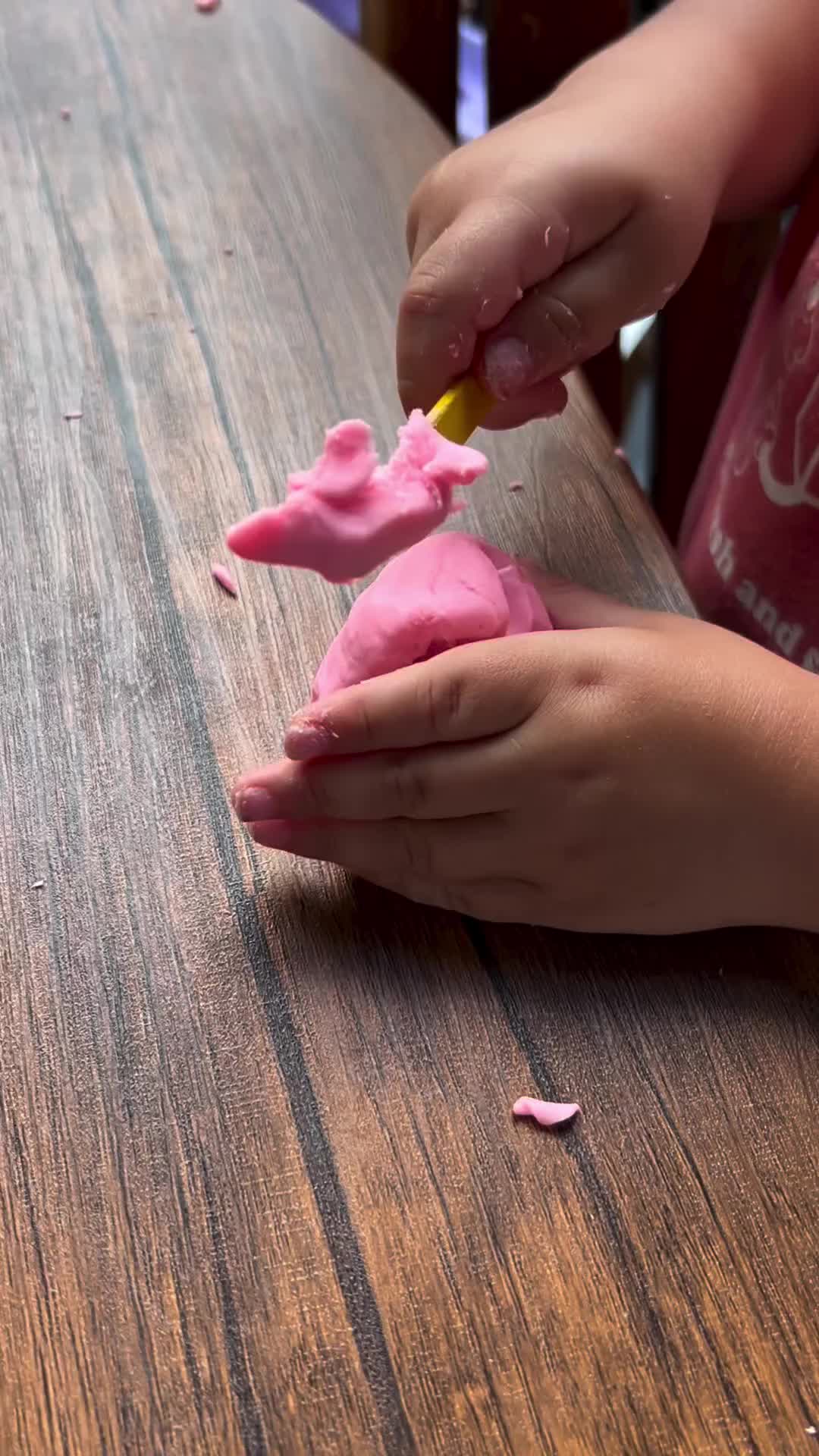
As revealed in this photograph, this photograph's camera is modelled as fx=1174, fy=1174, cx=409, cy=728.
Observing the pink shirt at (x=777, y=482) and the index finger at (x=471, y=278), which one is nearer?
the index finger at (x=471, y=278)

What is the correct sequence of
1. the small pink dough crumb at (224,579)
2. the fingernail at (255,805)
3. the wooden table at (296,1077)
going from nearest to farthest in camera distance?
the wooden table at (296,1077), the fingernail at (255,805), the small pink dough crumb at (224,579)

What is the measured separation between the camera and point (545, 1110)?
42 centimetres

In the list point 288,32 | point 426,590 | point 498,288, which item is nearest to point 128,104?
point 288,32

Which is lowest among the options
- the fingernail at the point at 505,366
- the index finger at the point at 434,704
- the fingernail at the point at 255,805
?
the fingernail at the point at 255,805

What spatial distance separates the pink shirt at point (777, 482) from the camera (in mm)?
672

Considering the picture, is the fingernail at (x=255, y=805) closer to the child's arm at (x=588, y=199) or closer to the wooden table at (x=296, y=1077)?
the wooden table at (x=296, y=1077)

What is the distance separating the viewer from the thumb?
0.55 m

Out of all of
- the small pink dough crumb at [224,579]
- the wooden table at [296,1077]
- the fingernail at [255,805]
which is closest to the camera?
the wooden table at [296,1077]

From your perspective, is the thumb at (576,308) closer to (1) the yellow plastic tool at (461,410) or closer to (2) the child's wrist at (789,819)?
(1) the yellow plastic tool at (461,410)

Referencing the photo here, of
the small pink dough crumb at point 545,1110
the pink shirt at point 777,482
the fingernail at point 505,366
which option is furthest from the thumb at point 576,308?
the small pink dough crumb at point 545,1110

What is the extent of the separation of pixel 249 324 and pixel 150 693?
29 centimetres

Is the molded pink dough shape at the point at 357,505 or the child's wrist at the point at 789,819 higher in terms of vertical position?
the molded pink dough shape at the point at 357,505

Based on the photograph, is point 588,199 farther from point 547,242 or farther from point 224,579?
point 224,579

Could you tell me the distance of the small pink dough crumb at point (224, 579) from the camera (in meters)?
0.58
